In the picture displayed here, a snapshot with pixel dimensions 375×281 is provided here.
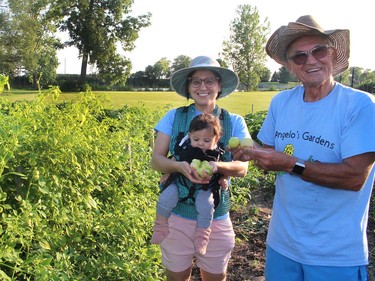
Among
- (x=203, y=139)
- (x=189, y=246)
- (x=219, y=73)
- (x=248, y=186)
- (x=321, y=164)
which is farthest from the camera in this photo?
(x=248, y=186)

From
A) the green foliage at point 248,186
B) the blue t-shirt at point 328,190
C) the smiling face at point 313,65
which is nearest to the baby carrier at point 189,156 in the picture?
the blue t-shirt at point 328,190

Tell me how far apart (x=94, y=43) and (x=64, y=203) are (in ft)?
118

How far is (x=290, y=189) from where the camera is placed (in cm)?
192

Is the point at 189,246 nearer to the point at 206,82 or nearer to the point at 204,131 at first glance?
the point at 204,131

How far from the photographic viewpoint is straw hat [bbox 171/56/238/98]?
239 centimetres

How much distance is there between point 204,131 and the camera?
2.22 meters

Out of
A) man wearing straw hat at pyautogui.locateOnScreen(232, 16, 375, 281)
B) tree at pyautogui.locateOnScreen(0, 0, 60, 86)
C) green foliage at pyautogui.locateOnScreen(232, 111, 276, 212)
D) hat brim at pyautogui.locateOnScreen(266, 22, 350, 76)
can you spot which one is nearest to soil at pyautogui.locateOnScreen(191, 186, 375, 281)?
green foliage at pyautogui.locateOnScreen(232, 111, 276, 212)

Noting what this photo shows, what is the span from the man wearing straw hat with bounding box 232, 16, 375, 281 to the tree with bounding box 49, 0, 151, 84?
118ft

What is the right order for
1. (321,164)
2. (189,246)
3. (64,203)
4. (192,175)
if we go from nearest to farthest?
(321,164)
(192,175)
(189,246)
(64,203)

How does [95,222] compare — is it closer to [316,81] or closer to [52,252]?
[52,252]

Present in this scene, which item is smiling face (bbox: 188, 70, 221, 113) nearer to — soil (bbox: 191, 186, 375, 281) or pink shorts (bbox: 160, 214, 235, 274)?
pink shorts (bbox: 160, 214, 235, 274)

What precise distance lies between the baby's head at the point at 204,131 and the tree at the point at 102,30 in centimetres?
3547

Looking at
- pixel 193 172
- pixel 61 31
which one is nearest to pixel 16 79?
pixel 61 31

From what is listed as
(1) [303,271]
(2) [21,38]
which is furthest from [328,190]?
(2) [21,38]
